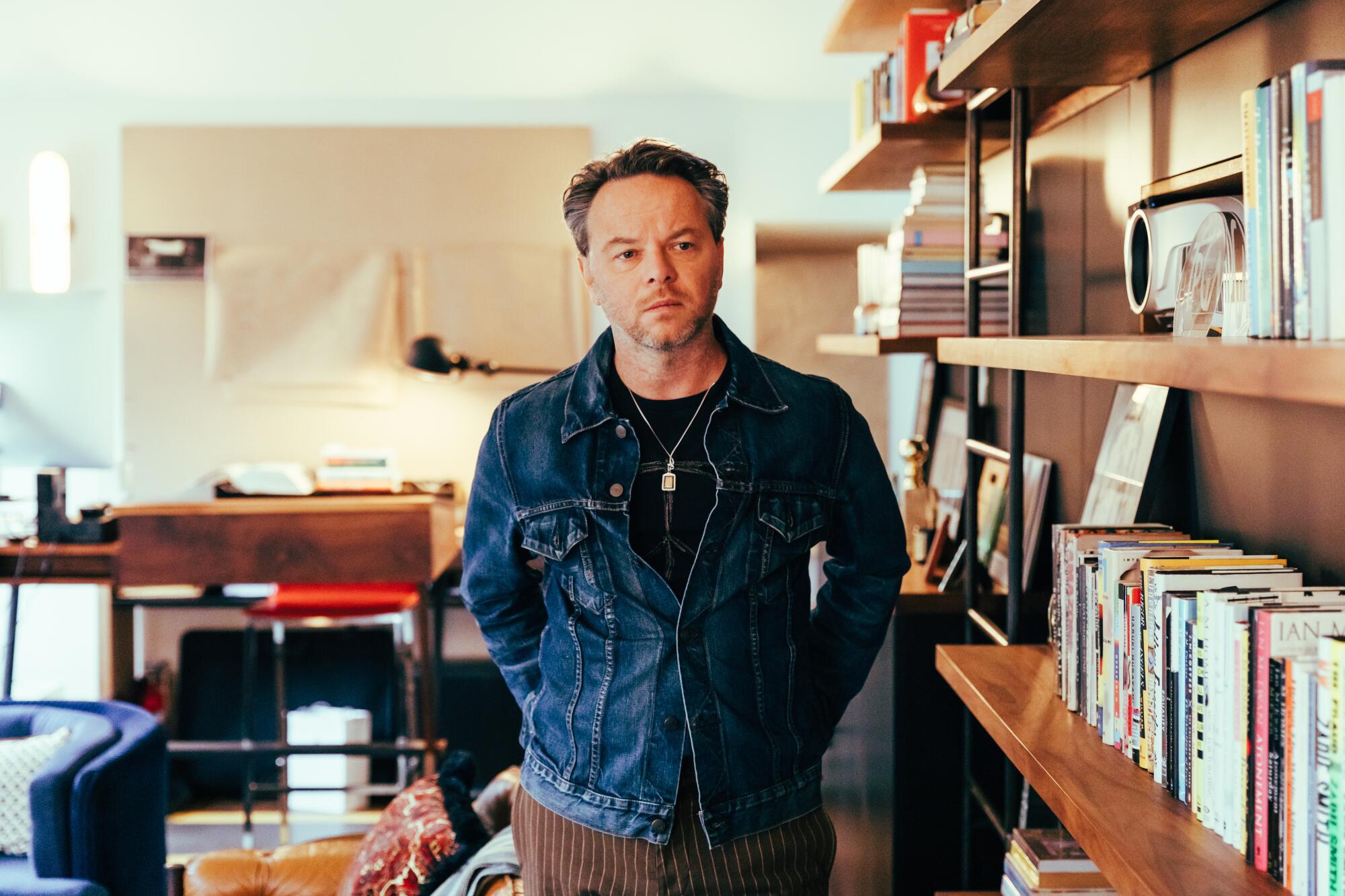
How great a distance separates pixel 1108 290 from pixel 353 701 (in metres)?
3.28

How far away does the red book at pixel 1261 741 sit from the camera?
94 cm

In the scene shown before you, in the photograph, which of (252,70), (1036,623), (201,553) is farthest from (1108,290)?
(252,70)

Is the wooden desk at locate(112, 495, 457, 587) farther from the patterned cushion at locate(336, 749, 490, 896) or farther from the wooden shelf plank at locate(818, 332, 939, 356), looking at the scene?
the wooden shelf plank at locate(818, 332, 939, 356)

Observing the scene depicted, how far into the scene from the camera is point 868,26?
285 centimetres

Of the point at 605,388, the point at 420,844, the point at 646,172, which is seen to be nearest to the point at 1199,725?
the point at 605,388

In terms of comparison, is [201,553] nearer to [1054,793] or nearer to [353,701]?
[353,701]

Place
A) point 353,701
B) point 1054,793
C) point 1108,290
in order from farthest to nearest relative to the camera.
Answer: point 353,701, point 1108,290, point 1054,793

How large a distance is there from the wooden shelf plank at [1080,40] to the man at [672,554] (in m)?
0.41

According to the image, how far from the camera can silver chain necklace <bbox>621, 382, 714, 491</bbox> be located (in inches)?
60.8

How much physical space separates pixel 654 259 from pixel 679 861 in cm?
79

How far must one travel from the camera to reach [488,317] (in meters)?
4.52

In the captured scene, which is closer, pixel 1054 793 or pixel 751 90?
pixel 1054 793

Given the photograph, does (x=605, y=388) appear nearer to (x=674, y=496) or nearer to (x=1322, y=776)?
(x=674, y=496)

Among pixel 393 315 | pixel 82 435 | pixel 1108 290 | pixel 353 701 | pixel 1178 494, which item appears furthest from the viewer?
pixel 393 315
